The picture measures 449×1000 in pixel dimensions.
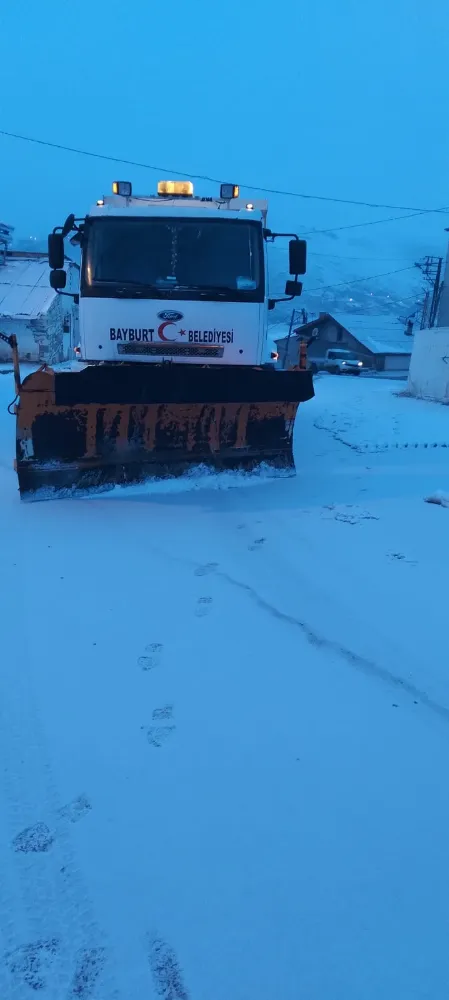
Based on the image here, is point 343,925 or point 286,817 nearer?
point 343,925

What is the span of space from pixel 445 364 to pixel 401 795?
15046mm

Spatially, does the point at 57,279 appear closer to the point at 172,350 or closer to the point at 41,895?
the point at 172,350

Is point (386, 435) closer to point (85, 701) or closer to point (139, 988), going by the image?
point (85, 701)

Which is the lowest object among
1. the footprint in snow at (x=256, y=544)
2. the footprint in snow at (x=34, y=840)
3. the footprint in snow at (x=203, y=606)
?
the footprint in snow at (x=34, y=840)

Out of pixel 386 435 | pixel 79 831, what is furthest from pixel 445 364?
pixel 79 831

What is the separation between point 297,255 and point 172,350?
1677 millimetres

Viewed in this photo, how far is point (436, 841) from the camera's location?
2.07m

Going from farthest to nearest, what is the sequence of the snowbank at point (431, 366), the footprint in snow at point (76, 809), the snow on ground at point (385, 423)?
the snowbank at point (431, 366) → the snow on ground at point (385, 423) → the footprint in snow at point (76, 809)

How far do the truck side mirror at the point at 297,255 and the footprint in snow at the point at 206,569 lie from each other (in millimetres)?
3703

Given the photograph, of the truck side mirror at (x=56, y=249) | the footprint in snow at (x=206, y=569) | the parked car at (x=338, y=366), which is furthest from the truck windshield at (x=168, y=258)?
the parked car at (x=338, y=366)

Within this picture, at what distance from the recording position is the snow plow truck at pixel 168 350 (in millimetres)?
5953

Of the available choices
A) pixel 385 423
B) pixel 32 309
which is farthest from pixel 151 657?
pixel 32 309

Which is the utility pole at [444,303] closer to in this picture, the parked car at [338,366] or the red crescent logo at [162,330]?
the parked car at [338,366]

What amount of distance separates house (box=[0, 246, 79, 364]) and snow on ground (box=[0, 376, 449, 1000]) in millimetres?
19414
